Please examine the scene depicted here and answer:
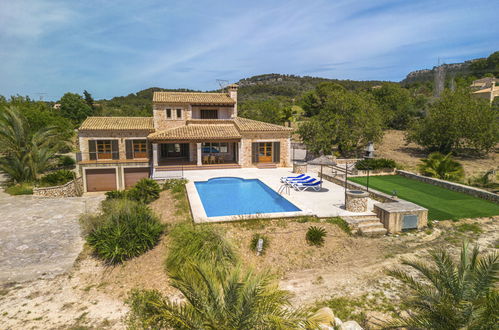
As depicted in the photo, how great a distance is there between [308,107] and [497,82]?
192 feet

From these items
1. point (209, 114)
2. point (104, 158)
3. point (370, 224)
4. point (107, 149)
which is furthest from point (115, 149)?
point (370, 224)

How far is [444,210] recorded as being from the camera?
50.2 ft

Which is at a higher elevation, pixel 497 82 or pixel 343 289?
pixel 497 82

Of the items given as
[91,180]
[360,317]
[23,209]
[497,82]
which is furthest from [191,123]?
[497,82]

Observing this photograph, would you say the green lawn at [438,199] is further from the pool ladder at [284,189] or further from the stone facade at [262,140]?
the stone facade at [262,140]

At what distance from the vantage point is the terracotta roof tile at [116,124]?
2589 centimetres

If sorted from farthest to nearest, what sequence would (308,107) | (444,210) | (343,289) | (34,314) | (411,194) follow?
(308,107) → (411,194) → (444,210) → (343,289) → (34,314)

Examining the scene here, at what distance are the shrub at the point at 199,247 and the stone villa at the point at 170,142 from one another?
13.4m

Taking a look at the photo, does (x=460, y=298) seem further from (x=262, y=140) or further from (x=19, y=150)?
(x=19, y=150)

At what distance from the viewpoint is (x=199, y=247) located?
10.8 metres

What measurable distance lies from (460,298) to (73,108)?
85.5 meters

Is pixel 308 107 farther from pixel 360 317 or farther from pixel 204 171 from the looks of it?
pixel 360 317

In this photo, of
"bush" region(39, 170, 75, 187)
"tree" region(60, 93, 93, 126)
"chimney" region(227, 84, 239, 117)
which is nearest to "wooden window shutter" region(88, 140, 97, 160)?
"bush" region(39, 170, 75, 187)

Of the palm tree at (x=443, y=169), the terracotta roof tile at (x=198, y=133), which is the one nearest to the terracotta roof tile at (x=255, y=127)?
the terracotta roof tile at (x=198, y=133)
